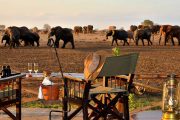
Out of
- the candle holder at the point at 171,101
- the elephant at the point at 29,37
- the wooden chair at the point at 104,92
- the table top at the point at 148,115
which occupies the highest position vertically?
the candle holder at the point at 171,101

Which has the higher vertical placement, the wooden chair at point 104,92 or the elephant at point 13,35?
the wooden chair at point 104,92

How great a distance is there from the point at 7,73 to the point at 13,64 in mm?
16502

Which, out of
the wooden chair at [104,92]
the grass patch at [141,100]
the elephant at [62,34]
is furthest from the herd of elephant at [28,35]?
the wooden chair at [104,92]

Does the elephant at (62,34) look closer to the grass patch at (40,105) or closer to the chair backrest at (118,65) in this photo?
the grass patch at (40,105)

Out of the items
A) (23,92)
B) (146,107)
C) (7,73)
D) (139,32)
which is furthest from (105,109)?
(139,32)

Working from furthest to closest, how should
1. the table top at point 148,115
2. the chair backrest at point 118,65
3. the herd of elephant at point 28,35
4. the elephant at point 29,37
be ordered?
the elephant at point 29,37
the herd of elephant at point 28,35
the table top at point 148,115
the chair backrest at point 118,65

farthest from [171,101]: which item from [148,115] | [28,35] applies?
[28,35]

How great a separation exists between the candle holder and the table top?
5.19 meters

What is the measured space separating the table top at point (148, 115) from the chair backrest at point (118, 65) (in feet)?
5.67

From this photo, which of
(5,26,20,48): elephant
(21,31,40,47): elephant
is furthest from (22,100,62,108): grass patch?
(21,31,40,47): elephant

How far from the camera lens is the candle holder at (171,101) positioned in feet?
9.86

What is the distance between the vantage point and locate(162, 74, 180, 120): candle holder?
3004 millimetres

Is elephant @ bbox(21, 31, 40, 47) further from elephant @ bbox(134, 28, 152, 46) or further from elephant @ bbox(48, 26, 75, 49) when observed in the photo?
elephant @ bbox(134, 28, 152, 46)

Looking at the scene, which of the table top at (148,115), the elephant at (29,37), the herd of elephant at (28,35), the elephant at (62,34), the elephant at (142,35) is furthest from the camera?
the elephant at (142,35)
